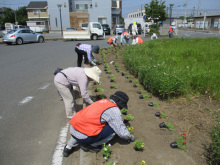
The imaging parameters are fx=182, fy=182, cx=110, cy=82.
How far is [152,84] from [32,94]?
11.6 feet

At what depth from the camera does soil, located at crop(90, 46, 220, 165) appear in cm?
262

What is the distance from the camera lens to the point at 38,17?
163 ft

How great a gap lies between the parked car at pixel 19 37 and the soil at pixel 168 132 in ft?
56.3

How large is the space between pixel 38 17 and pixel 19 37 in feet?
118

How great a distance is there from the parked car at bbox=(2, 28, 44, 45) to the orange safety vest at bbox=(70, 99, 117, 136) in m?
18.1

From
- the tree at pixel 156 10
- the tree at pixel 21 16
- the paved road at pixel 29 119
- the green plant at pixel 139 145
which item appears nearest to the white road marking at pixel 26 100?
the paved road at pixel 29 119

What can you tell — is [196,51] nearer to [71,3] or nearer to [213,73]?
[213,73]

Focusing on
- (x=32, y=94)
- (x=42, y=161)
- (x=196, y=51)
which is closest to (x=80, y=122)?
(x=42, y=161)

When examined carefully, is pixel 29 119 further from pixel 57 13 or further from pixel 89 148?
pixel 57 13

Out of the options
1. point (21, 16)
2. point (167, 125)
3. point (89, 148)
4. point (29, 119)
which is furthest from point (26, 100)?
point (21, 16)

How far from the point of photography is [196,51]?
7.16 metres

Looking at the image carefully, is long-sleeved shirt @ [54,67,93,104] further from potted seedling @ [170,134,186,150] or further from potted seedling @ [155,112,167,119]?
potted seedling @ [170,134,186,150]

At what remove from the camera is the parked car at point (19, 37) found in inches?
696

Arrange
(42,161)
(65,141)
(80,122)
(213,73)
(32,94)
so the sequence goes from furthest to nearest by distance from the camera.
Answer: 1. (32,94)
2. (213,73)
3. (65,141)
4. (42,161)
5. (80,122)
